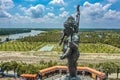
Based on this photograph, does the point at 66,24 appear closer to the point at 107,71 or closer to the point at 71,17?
the point at 71,17

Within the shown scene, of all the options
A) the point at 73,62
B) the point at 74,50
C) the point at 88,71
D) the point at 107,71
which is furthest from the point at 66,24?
the point at 107,71

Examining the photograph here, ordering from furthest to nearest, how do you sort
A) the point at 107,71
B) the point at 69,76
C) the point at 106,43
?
the point at 106,43 → the point at 107,71 → the point at 69,76

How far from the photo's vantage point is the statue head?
11.5 m

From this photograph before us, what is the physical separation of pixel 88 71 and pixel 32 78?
4157mm

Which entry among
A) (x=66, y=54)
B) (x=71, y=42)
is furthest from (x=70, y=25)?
(x=66, y=54)

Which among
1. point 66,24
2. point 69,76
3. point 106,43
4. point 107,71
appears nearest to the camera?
point 66,24

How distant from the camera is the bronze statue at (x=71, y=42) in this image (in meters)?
11.0

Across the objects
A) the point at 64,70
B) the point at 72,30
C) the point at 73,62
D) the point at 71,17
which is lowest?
the point at 64,70

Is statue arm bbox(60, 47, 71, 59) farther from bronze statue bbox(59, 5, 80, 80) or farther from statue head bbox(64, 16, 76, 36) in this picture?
statue head bbox(64, 16, 76, 36)

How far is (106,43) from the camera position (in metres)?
82.8

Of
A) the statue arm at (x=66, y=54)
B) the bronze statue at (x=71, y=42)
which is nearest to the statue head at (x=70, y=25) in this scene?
the bronze statue at (x=71, y=42)

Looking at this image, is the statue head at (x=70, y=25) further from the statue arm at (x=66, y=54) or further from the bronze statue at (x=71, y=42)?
the statue arm at (x=66, y=54)

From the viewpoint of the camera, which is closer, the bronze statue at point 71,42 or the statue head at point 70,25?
the bronze statue at point 71,42

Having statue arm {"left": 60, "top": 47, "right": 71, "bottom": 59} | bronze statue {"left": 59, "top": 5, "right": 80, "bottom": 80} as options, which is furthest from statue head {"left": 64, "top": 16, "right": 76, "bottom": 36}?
statue arm {"left": 60, "top": 47, "right": 71, "bottom": 59}
